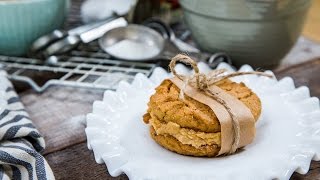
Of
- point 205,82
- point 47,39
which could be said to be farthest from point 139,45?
point 205,82

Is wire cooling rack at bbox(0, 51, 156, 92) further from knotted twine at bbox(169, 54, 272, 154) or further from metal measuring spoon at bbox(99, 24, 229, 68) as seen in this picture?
knotted twine at bbox(169, 54, 272, 154)

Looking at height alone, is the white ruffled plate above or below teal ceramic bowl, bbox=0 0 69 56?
above

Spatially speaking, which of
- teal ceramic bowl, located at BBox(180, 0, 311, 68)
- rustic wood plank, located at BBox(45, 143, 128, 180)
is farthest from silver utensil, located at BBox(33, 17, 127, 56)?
rustic wood plank, located at BBox(45, 143, 128, 180)

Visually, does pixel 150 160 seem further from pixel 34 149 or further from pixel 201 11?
pixel 201 11

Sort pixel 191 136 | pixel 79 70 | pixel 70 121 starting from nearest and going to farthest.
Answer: pixel 191 136, pixel 70 121, pixel 79 70

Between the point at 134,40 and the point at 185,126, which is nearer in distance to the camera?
the point at 185,126

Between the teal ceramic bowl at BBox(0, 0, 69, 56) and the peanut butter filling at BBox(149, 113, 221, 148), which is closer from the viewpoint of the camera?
the peanut butter filling at BBox(149, 113, 221, 148)

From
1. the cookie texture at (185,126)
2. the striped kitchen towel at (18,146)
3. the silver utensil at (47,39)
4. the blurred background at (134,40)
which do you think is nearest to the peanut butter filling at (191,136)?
the cookie texture at (185,126)

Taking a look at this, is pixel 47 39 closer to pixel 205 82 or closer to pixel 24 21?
pixel 24 21
